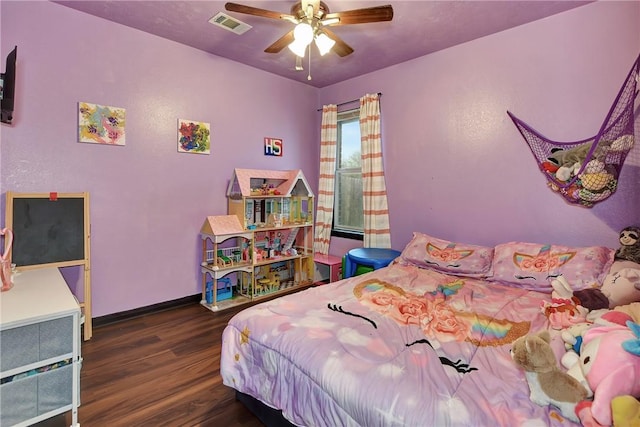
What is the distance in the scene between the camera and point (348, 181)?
407 cm

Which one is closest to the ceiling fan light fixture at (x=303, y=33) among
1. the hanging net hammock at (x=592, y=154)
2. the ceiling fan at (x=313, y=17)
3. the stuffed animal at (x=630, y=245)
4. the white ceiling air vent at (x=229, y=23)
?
the ceiling fan at (x=313, y=17)

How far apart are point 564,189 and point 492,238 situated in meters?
0.66

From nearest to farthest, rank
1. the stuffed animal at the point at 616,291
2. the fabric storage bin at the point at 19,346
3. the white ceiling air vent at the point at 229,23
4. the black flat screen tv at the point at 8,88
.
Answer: the fabric storage bin at the point at 19,346 → the stuffed animal at the point at 616,291 → the black flat screen tv at the point at 8,88 → the white ceiling air vent at the point at 229,23

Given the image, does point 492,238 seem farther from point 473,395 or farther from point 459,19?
point 473,395

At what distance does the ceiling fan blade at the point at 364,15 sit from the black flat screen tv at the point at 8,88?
1.92m

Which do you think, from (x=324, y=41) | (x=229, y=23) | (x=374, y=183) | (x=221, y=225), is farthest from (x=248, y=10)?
(x=374, y=183)

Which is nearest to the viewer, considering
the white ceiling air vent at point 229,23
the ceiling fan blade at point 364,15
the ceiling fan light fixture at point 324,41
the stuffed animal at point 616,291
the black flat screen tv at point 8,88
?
the stuffed animal at point 616,291

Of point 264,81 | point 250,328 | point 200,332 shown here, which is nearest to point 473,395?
point 250,328

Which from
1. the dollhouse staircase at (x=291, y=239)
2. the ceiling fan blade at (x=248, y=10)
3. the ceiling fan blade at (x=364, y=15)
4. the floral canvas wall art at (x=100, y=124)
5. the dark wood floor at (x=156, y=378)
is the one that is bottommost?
the dark wood floor at (x=156, y=378)

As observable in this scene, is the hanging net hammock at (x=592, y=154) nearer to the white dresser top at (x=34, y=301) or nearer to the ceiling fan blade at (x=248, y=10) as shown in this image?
the ceiling fan blade at (x=248, y=10)

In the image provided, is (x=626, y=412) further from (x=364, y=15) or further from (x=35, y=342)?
(x=35, y=342)

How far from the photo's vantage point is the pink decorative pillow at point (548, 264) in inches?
80.0

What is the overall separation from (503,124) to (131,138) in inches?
125

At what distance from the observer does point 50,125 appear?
94.7 inches
